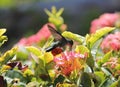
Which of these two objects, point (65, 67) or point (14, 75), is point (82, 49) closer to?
point (65, 67)

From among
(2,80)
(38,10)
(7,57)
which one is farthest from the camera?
(38,10)

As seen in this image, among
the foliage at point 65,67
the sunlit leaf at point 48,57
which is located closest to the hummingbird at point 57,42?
the foliage at point 65,67

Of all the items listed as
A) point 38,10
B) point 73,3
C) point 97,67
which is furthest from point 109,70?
point 73,3

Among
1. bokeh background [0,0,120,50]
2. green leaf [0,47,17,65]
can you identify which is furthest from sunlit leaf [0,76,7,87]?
bokeh background [0,0,120,50]

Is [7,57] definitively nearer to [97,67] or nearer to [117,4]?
[97,67]

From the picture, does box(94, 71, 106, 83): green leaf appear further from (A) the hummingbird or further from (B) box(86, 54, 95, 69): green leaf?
(A) the hummingbird

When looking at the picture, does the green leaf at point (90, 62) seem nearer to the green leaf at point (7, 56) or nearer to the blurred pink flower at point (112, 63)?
the blurred pink flower at point (112, 63)

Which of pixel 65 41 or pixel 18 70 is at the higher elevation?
pixel 65 41

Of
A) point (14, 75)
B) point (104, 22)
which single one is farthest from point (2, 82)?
point (104, 22)
